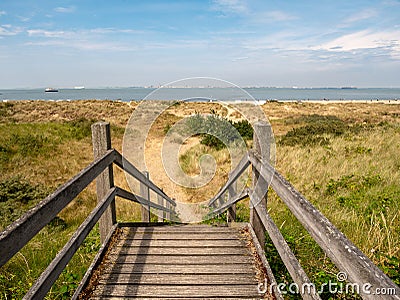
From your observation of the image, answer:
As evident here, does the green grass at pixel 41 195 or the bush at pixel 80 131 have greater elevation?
the bush at pixel 80 131

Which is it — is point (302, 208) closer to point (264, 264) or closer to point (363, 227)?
point (264, 264)

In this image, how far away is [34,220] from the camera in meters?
1.61

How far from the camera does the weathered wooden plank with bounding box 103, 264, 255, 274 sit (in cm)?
307

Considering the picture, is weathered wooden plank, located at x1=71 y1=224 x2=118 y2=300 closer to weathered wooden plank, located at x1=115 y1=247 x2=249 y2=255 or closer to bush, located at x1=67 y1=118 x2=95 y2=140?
weathered wooden plank, located at x1=115 y1=247 x2=249 y2=255

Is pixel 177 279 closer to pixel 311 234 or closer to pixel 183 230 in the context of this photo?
pixel 183 230

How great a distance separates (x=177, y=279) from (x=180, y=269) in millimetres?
173

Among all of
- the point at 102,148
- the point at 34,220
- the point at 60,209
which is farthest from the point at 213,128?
the point at 34,220

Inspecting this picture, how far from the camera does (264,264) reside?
9.73ft

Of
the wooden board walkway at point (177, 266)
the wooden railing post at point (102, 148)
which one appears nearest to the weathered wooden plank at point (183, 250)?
the wooden board walkway at point (177, 266)

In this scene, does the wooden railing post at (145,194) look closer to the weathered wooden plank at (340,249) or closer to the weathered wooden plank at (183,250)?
the weathered wooden plank at (183,250)

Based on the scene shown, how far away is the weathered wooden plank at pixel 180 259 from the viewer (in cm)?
326

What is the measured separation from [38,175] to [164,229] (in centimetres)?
859

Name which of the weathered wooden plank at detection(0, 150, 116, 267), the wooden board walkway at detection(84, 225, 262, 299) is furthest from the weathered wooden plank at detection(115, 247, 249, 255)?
the weathered wooden plank at detection(0, 150, 116, 267)

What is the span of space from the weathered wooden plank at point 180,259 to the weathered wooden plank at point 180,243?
265 millimetres
